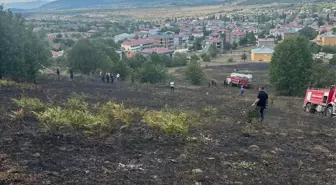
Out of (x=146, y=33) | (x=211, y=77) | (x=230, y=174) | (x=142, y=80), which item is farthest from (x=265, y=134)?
(x=146, y=33)

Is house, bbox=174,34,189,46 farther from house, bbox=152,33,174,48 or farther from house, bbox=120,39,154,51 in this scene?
house, bbox=120,39,154,51

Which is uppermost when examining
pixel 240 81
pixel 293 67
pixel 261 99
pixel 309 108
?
pixel 261 99

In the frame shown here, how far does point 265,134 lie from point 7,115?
8478 mm

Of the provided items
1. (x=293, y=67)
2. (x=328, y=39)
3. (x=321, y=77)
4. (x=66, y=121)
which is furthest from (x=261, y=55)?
(x=66, y=121)

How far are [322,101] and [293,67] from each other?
1825cm

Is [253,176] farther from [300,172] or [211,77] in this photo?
[211,77]

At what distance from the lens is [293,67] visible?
42.5 metres

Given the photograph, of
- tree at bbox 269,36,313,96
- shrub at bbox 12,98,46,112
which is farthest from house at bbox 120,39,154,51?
shrub at bbox 12,98,46,112

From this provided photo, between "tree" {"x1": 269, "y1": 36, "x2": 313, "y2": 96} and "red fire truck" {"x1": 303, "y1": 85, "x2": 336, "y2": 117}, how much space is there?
1597 centimetres

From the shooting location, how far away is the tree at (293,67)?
42469 millimetres

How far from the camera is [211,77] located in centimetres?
6266

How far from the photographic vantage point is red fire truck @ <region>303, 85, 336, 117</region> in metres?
23.5

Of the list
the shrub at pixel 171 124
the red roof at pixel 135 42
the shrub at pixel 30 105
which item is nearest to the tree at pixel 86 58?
the shrub at pixel 30 105

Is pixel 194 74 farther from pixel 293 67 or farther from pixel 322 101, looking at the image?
pixel 322 101
